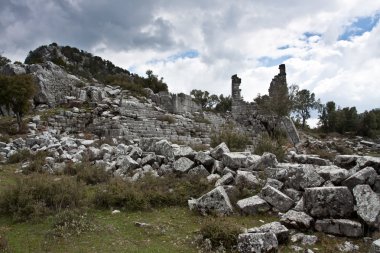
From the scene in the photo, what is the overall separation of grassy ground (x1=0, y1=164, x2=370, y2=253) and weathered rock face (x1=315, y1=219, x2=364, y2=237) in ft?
0.49

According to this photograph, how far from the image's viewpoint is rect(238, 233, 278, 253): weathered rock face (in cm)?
550

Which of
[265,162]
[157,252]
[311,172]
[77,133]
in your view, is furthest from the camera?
[77,133]

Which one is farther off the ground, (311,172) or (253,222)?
(311,172)

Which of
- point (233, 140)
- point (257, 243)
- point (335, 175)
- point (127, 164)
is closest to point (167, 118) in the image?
point (233, 140)

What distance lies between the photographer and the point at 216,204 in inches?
302

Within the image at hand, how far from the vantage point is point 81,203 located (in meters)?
8.03

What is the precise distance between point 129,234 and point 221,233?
6.02ft

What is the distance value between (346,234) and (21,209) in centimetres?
663

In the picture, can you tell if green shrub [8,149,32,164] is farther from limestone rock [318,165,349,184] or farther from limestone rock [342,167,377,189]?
limestone rock [342,167,377,189]

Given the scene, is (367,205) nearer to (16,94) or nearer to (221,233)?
(221,233)

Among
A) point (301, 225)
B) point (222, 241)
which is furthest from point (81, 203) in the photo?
point (301, 225)

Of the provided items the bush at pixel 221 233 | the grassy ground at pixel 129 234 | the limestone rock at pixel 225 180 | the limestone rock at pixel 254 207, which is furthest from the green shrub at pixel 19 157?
the bush at pixel 221 233

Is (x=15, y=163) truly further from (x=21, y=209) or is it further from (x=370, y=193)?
(x=370, y=193)

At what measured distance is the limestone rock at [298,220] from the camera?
6582 mm
